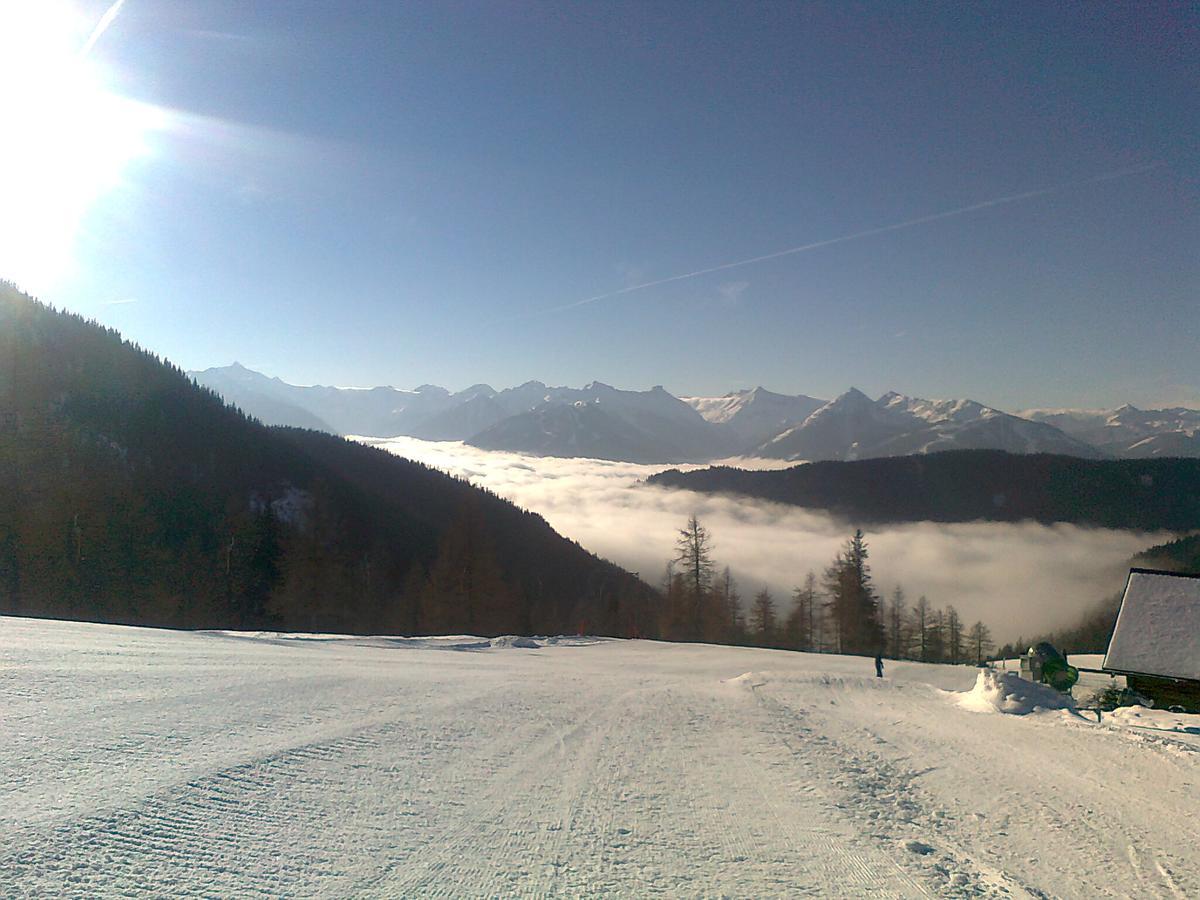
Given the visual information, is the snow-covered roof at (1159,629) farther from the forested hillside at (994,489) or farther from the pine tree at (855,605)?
the forested hillside at (994,489)

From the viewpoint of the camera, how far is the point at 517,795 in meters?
4.79

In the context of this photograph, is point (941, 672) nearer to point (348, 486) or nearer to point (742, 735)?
point (742, 735)

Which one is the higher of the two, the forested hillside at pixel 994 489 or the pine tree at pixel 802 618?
the forested hillside at pixel 994 489

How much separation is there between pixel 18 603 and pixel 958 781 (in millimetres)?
44525

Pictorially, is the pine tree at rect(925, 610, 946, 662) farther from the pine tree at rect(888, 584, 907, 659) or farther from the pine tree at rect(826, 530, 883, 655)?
the pine tree at rect(826, 530, 883, 655)

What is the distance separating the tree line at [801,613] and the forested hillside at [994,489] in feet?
326

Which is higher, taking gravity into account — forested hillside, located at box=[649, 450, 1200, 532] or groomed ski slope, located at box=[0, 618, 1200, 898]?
forested hillside, located at box=[649, 450, 1200, 532]

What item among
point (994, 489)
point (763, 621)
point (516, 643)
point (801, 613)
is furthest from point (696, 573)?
point (994, 489)

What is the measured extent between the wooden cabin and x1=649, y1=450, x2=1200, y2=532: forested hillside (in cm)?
12421

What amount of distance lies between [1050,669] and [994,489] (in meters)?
156

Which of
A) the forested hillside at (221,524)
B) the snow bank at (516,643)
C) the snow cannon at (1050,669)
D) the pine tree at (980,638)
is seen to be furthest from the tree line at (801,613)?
the snow bank at (516,643)

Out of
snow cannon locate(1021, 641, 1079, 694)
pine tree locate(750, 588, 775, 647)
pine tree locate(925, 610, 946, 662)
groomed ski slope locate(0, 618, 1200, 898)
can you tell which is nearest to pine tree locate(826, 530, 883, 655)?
pine tree locate(750, 588, 775, 647)

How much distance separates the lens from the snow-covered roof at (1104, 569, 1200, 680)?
22.1 meters

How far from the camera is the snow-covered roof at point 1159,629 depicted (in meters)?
22.1
